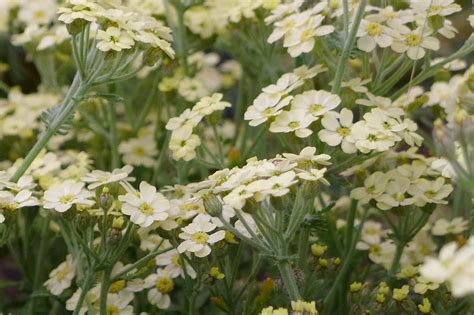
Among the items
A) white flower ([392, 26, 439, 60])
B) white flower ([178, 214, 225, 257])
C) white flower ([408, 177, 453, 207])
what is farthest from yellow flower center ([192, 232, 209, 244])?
white flower ([392, 26, 439, 60])

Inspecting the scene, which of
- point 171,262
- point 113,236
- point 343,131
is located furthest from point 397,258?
point 113,236

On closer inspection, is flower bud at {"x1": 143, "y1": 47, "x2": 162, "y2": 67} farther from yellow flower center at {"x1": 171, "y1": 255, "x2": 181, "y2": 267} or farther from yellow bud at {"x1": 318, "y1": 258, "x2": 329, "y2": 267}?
yellow bud at {"x1": 318, "y1": 258, "x2": 329, "y2": 267}

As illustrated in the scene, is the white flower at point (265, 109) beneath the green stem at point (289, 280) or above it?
above

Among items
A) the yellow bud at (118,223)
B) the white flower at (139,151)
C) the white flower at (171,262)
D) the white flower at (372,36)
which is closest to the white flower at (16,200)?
the yellow bud at (118,223)

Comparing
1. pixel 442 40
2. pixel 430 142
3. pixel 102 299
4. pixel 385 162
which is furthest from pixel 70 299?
pixel 442 40

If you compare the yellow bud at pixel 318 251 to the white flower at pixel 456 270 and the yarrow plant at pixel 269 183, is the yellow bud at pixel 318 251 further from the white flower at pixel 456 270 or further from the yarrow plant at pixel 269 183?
the white flower at pixel 456 270

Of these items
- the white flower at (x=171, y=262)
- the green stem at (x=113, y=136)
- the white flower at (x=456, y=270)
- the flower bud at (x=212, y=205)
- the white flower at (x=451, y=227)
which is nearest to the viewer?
the white flower at (x=456, y=270)

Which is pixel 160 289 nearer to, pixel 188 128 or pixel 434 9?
pixel 188 128

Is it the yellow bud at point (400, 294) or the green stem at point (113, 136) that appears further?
the green stem at point (113, 136)
